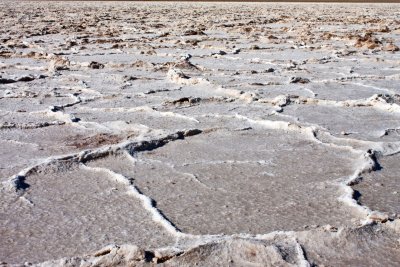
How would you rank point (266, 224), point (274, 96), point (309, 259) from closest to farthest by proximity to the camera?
point (309, 259) < point (266, 224) < point (274, 96)

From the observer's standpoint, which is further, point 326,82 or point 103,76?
point 103,76

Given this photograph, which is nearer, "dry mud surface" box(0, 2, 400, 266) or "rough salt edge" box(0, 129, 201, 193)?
"dry mud surface" box(0, 2, 400, 266)

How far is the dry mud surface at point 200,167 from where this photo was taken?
1810 millimetres

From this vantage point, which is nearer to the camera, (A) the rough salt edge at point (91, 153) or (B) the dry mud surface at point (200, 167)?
(B) the dry mud surface at point (200, 167)

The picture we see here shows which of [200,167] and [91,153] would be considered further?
[91,153]

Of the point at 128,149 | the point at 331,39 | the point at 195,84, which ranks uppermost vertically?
the point at 128,149

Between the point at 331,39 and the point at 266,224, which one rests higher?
the point at 266,224

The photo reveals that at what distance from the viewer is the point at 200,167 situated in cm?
262

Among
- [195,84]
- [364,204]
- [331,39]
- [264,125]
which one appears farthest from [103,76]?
[331,39]

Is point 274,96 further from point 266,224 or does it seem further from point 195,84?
point 266,224

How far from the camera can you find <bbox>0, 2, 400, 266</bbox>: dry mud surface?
1810 mm

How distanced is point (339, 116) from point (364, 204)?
1.50m

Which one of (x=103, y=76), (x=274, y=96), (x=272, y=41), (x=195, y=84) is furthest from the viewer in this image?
(x=272, y=41)

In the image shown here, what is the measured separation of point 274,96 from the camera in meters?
4.22
